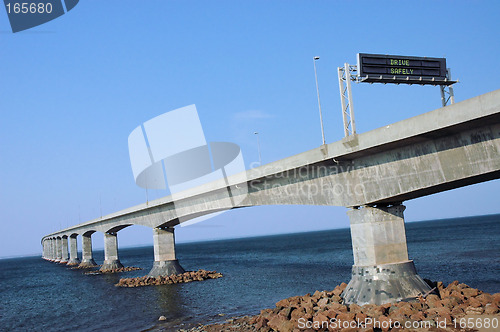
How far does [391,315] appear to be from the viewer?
50.1ft

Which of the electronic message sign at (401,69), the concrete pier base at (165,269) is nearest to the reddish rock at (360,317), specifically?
the electronic message sign at (401,69)

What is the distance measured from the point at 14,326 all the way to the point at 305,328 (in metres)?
19.7

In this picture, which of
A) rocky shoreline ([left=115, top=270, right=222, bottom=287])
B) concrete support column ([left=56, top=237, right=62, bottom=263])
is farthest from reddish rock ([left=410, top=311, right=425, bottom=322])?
concrete support column ([left=56, top=237, right=62, bottom=263])

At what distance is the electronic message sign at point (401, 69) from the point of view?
1931 cm

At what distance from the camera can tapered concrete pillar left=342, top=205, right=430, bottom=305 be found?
55.1 feet

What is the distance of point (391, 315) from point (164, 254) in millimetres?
29415

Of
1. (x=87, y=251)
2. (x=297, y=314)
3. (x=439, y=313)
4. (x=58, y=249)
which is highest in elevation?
(x=439, y=313)

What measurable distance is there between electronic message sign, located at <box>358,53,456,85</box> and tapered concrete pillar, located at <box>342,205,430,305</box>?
5.76 metres

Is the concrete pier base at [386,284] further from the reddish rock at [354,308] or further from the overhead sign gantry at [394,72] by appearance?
the overhead sign gantry at [394,72]

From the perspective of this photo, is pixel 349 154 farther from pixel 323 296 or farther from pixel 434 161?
pixel 323 296

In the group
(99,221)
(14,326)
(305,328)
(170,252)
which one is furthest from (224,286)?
(99,221)

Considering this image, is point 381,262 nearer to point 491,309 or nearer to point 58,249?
point 491,309

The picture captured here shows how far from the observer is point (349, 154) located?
17578 mm

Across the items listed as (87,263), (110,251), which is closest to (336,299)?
(110,251)
